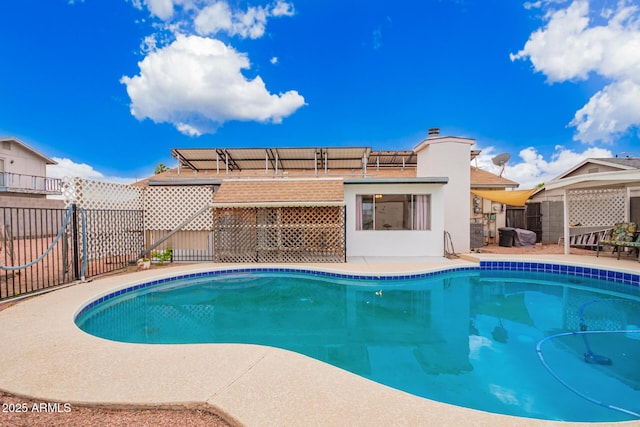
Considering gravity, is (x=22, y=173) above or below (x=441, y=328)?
above

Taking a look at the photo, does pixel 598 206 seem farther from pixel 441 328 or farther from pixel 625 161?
pixel 441 328

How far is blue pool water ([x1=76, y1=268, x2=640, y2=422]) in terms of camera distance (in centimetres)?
367

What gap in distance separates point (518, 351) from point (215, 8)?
53.9 feet

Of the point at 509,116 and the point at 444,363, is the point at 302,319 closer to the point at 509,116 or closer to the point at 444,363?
the point at 444,363

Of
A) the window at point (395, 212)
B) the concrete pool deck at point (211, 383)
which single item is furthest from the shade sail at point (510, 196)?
the concrete pool deck at point (211, 383)

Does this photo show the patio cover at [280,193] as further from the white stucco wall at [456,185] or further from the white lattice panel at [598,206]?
the white lattice panel at [598,206]

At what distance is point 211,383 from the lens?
9.46 feet

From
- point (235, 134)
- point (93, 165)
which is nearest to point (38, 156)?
point (93, 165)

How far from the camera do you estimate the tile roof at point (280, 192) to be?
413 inches

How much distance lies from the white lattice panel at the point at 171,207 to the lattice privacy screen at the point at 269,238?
1204 mm

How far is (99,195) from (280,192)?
601 centimetres

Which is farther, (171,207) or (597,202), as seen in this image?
(597,202)

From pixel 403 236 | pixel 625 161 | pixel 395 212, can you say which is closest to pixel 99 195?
pixel 395 212

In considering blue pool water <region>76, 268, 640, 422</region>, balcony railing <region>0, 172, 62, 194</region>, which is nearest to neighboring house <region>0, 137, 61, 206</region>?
balcony railing <region>0, 172, 62, 194</region>
